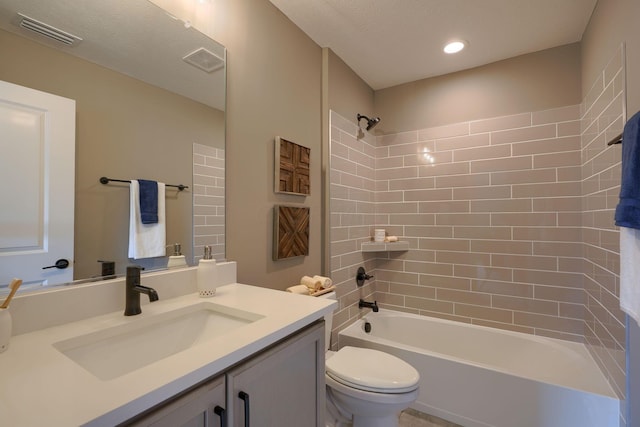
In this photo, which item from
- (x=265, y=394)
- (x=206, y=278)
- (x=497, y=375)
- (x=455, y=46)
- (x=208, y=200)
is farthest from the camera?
(x=455, y=46)

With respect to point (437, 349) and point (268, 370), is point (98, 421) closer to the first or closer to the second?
point (268, 370)

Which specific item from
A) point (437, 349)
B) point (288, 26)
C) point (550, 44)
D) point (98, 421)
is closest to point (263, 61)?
point (288, 26)

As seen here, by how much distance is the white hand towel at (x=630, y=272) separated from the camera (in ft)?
3.33

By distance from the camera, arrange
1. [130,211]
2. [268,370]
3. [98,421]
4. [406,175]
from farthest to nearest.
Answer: [406,175]
[130,211]
[268,370]
[98,421]

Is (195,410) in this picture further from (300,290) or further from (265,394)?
(300,290)

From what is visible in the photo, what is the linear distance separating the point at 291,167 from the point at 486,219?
5.50 feet

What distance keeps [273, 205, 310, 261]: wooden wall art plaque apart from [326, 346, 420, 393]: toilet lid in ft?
2.19

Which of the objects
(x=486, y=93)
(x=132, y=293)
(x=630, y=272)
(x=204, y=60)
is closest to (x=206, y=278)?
(x=132, y=293)

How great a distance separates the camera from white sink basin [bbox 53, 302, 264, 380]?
832mm

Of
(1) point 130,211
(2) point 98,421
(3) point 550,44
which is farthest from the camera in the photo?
(3) point 550,44

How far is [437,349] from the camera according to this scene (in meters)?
2.49

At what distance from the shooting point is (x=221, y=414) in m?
0.71

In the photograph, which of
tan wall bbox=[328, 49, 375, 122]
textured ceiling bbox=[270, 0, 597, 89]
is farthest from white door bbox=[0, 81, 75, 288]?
tan wall bbox=[328, 49, 375, 122]

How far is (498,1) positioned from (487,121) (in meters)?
0.91
